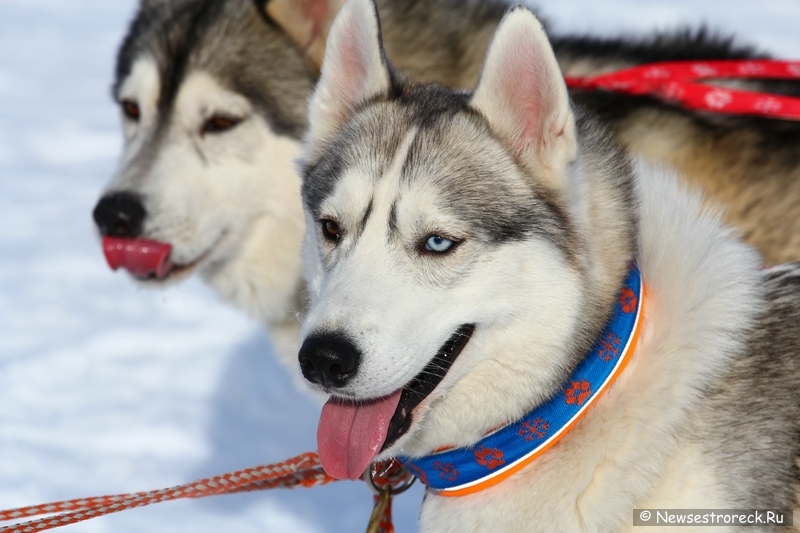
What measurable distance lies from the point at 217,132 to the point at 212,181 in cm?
21

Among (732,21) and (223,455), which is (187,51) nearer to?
(223,455)

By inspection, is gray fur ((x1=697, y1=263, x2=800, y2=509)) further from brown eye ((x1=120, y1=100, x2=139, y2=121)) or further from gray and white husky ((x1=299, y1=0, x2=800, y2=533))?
brown eye ((x1=120, y1=100, x2=139, y2=121))

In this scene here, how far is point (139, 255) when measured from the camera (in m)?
3.57

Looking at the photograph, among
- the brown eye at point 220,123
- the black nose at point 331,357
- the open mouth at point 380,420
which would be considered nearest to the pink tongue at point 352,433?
the open mouth at point 380,420

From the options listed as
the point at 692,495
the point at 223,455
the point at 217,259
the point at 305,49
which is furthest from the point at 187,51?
the point at 692,495

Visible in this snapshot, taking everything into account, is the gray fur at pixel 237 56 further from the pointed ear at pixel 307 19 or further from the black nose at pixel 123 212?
the black nose at pixel 123 212

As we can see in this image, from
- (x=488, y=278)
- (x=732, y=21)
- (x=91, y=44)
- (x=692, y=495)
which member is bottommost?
(x=91, y=44)

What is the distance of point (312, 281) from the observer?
2.46 meters

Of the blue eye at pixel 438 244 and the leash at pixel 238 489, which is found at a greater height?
the blue eye at pixel 438 244

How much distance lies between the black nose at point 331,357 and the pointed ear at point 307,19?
1963 mm

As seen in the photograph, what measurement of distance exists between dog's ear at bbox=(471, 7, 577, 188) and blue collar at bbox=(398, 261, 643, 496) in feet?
1.21

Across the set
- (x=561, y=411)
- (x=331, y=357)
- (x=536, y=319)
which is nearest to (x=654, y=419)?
(x=561, y=411)

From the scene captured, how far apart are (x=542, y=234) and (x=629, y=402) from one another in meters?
0.47

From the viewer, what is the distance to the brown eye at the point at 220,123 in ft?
11.7
